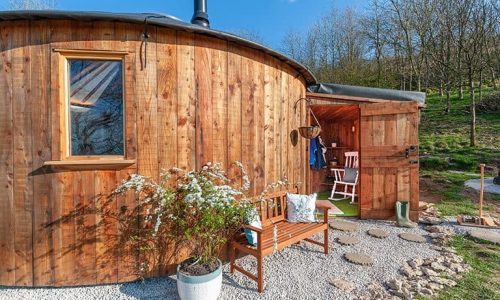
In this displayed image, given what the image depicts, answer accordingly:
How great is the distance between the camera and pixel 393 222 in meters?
4.73

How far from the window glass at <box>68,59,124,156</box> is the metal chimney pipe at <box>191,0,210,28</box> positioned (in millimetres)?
1778

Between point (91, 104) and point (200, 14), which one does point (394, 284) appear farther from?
point (200, 14)

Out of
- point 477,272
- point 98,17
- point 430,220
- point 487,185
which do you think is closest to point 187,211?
point 98,17

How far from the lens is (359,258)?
332cm

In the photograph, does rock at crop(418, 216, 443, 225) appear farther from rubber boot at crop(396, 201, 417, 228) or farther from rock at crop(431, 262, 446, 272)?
rock at crop(431, 262, 446, 272)

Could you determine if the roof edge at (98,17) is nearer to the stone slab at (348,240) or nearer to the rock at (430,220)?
the stone slab at (348,240)

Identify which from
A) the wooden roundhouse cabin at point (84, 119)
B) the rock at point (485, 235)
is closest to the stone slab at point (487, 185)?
the rock at point (485, 235)

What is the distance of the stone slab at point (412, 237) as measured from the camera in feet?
12.8

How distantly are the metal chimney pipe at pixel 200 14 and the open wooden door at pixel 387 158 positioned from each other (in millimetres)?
3105

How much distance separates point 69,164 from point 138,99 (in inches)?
35.6

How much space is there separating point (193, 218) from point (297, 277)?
1.31 meters

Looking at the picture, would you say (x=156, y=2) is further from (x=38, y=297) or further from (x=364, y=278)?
(x=364, y=278)

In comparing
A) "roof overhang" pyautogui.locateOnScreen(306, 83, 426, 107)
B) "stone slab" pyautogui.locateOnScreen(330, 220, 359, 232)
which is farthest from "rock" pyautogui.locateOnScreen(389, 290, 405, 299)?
"roof overhang" pyautogui.locateOnScreen(306, 83, 426, 107)

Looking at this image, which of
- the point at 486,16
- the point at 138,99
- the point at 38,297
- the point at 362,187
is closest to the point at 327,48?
the point at 486,16
